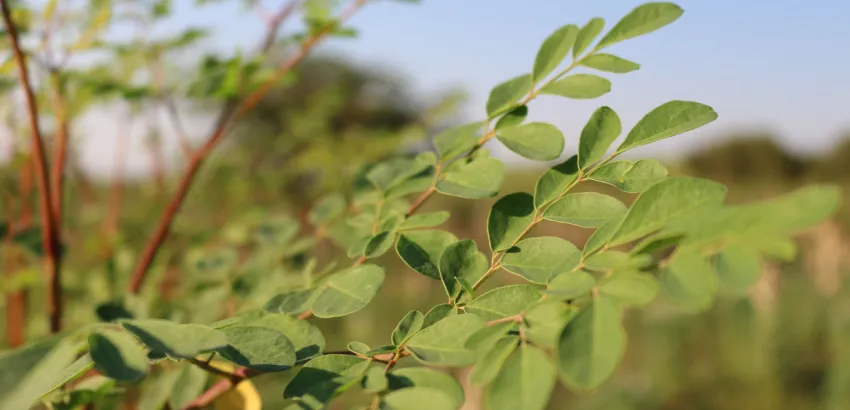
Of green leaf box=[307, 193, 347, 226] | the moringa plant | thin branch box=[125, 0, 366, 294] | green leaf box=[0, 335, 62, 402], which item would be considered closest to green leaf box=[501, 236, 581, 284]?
the moringa plant

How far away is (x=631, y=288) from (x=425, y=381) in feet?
0.32

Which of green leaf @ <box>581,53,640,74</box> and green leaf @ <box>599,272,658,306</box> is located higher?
green leaf @ <box>581,53,640,74</box>

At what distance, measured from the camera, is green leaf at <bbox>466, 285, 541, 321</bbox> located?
29cm

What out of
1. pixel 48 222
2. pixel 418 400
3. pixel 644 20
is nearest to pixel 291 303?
pixel 418 400

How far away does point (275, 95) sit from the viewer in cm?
601

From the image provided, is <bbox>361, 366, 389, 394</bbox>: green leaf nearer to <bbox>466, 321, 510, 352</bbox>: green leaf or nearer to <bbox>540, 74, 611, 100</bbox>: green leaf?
<bbox>466, 321, 510, 352</bbox>: green leaf

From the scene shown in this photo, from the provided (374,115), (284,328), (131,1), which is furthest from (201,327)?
(374,115)

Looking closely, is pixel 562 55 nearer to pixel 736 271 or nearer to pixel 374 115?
pixel 736 271

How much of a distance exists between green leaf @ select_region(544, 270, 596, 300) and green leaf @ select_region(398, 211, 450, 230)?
0.43ft

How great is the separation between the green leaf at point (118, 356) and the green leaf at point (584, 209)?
0.64 feet

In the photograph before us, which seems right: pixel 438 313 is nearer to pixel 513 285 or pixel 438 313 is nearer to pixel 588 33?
pixel 513 285

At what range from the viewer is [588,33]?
1.21ft

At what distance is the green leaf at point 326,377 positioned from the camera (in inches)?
10.9

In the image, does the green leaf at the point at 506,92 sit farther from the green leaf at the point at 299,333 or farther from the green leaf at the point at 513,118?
the green leaf at the point at 299,333
